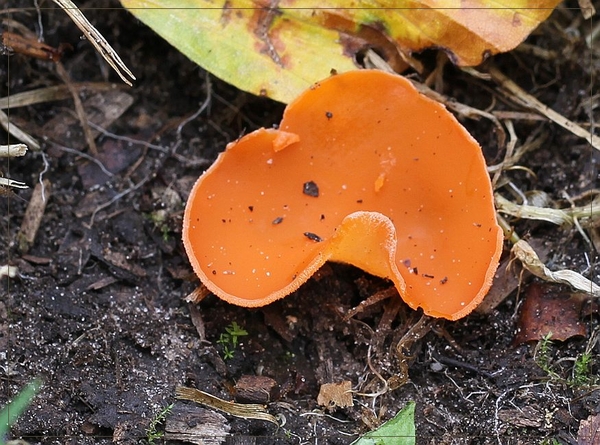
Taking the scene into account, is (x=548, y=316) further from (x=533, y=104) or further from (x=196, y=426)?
(x=196, y=426)

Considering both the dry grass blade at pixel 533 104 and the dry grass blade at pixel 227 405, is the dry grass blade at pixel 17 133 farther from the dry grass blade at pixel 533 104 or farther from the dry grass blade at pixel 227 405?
the dry grass blade at pixel 533 104

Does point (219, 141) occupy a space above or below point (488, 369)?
above

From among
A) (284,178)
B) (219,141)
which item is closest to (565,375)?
(284,178)

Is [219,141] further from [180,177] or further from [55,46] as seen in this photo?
[55,46]

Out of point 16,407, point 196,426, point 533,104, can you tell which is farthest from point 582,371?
point 16,407

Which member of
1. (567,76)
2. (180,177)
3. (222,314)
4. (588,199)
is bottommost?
(222,314)

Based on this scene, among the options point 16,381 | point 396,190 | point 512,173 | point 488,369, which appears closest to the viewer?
point 16,381

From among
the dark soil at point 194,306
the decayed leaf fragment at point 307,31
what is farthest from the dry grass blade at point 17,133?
the decayed leaf fragment at point 307,31
